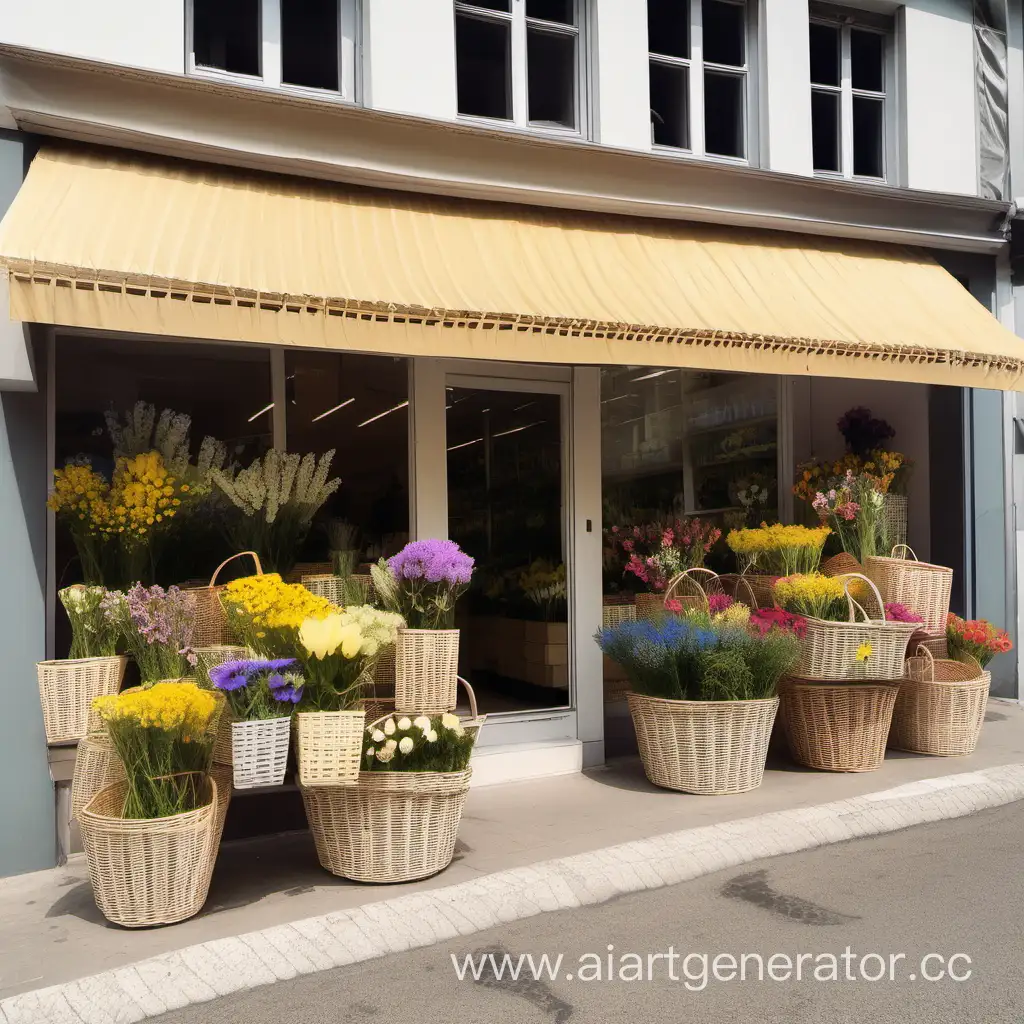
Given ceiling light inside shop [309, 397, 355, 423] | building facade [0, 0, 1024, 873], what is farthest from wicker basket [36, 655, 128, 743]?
ceiling light inside shop [309, 397, 355, 423]

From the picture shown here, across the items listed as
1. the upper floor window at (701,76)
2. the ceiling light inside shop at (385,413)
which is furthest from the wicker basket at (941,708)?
the upper floor window at (701,76)

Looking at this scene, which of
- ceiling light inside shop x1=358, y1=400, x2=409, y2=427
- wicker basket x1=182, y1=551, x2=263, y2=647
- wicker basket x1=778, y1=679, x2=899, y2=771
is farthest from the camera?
ceiling light inside shop x1=358, y1=400, x2=409, y2=427

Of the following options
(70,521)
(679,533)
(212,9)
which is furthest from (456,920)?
(212,9)

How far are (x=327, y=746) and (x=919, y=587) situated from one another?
15.5 ft

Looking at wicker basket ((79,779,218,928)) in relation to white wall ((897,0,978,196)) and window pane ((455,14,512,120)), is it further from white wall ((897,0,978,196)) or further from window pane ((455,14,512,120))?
white wall ((897,0,978,196))

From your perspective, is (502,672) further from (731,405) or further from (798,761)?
(731,405)

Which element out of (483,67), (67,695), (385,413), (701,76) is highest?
(701,76)

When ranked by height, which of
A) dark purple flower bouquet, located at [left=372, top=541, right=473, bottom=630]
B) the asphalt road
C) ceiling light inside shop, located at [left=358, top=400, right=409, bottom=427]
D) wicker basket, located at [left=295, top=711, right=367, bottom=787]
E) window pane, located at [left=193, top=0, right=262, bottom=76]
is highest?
window pane, located at [left=193, top=0, right=262, bottom=76]

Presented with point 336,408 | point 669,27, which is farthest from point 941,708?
point 669,27

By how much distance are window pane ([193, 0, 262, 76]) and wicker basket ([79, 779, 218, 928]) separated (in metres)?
4.50

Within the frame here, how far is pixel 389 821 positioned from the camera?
510 cm

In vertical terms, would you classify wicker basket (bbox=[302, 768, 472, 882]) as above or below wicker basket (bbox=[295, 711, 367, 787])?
below

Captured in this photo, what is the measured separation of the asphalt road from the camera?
12.7ft

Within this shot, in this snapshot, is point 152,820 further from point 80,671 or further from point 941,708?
point 941,708
